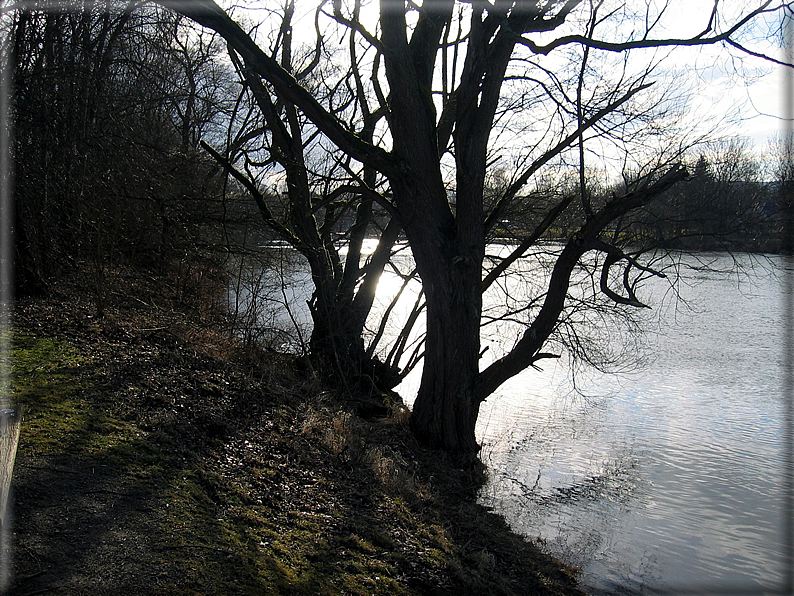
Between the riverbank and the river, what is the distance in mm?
1095

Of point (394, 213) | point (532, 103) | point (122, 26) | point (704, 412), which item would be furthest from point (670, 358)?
point (122, 26)

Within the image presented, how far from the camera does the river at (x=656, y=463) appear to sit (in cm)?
750

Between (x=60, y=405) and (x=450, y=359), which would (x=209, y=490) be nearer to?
(x=60, y=405)

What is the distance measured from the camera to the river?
7496mm

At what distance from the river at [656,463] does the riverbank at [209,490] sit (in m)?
1.09

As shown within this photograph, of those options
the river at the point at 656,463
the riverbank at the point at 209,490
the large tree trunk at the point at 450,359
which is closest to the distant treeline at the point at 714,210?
the river at the point at 656,463

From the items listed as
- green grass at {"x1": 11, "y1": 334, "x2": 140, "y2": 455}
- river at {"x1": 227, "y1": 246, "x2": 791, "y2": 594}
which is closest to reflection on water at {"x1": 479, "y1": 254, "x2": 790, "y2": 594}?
river at {"x1": 227, "y1": 246, "x2": 791, "y2": 594}

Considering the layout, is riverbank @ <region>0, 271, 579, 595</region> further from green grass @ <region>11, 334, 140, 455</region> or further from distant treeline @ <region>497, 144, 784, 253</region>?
distant treeline @ <region>497, 144, 784, 253</region>

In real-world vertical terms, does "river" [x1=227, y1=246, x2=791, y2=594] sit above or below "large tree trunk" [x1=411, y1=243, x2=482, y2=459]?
below

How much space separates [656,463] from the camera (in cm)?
1083

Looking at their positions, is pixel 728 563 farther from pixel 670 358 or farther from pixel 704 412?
pixel 670 358

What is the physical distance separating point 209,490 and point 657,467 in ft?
26.4

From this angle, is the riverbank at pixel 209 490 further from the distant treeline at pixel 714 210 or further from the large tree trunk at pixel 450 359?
the distant treeline at pixel 714 210

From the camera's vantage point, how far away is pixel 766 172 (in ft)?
44.6
